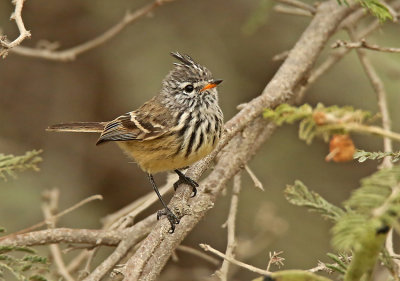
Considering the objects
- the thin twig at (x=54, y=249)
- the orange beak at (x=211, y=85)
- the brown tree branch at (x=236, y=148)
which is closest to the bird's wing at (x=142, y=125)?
the orange beak at (x=211, y=85)

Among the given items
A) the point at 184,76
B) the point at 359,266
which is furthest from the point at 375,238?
the point at 184,76

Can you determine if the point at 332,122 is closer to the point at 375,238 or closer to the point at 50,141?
the point at 375,238

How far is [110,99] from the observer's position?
7.65 m

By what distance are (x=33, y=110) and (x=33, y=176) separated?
127cm

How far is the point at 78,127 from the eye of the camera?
15.2 feet

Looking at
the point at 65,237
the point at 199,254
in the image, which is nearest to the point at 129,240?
the point at 65,237

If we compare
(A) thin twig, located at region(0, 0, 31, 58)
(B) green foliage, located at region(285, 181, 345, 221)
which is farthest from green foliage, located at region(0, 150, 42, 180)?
(B) green foliage, located at region(285, 181, 345, 221)

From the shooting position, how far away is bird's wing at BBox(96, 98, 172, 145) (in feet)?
13.3

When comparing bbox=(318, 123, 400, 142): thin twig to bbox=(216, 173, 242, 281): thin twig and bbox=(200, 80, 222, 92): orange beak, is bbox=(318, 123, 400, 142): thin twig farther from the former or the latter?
bbox=(200, 80, 222, 92): orange beak

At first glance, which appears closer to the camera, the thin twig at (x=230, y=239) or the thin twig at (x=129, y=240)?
the thin twig at (x=230, y=239)

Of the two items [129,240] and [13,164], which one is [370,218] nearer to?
[13,164]

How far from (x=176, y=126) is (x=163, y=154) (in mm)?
223

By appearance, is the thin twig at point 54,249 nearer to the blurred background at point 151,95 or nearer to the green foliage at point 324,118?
the blurred background at point 151,95

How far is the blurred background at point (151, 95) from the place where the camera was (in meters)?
6.50
